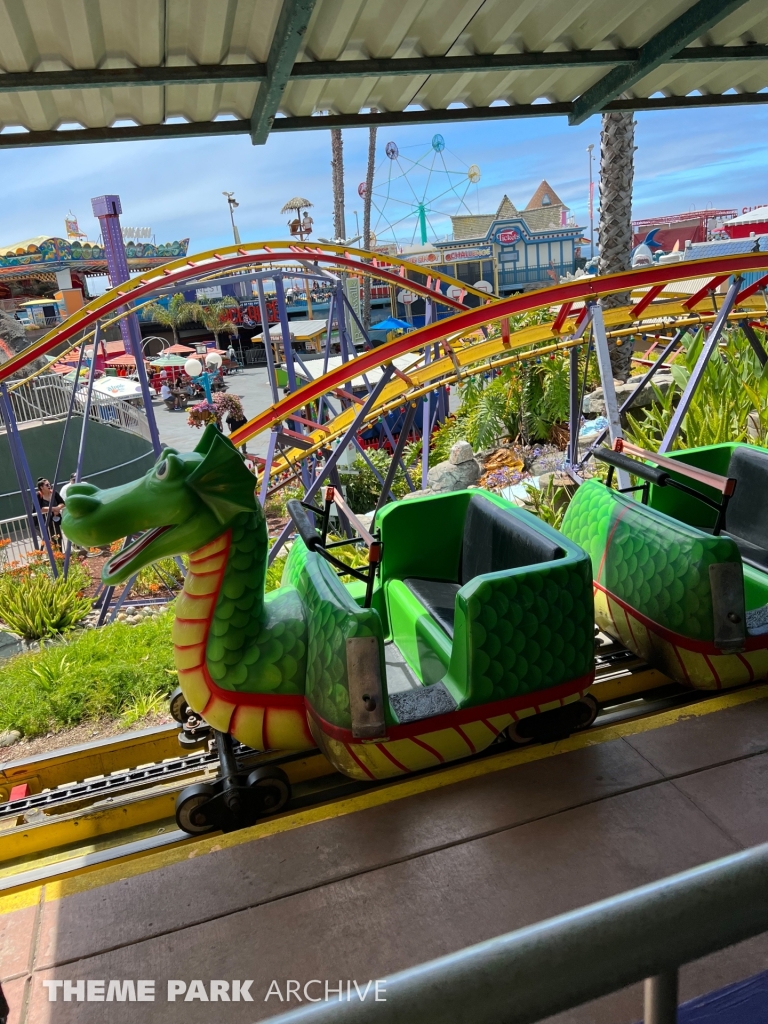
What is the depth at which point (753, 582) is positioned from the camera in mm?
3160

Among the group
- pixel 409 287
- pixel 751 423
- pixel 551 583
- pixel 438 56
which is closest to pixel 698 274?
pixel 438 56

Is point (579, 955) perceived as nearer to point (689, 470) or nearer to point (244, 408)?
point (689, 470)

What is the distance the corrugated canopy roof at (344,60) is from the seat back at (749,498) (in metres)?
1.70

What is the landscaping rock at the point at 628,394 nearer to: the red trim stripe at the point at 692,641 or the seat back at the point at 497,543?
the seat back at the point at 497,543

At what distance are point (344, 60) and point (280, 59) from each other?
0.45 m

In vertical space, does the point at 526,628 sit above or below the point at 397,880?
above

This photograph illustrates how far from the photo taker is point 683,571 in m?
2.74

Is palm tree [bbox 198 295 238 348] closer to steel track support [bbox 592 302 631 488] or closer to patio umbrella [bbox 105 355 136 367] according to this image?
patio umbrella [bbox 105 355 136 367]

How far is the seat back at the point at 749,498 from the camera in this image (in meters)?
3.46

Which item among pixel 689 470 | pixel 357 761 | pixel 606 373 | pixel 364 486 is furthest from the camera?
pixel 364 486

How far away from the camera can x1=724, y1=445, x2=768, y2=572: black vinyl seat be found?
3445mm

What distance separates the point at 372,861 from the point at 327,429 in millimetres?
3373

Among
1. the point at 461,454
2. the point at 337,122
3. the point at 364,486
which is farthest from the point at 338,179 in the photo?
the point at 337,122

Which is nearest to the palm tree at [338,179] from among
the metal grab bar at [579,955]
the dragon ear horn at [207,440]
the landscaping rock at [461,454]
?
the landscaping rock at [461,454]
